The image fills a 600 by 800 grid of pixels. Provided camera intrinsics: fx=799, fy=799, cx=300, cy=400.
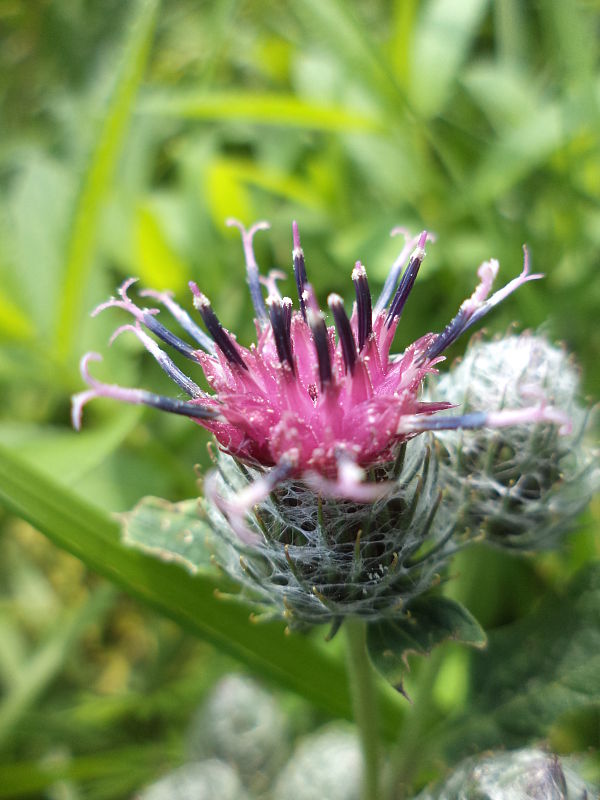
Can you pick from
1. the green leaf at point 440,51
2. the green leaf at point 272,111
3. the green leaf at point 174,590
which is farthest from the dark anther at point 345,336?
the green leaf at point 440,51

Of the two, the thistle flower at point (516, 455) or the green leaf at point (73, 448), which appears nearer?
the thistle flower at point (516, 455)

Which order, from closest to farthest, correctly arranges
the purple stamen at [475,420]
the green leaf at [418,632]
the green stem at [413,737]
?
the purple stamen at [475,420] → the green leaf at [418,632] → the green stem at [413,737]

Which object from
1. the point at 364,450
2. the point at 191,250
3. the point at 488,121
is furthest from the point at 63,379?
the point at 488,121

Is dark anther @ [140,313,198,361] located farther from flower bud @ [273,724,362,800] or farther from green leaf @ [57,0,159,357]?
Result: flower bud @ [273,724,362,800]

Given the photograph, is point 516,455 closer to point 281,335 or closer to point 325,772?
point 281,335

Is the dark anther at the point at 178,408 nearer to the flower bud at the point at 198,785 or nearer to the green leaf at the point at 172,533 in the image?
the green leaf at the point at 172,533

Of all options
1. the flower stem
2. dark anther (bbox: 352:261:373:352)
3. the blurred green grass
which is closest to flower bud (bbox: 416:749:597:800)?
the flower stem
